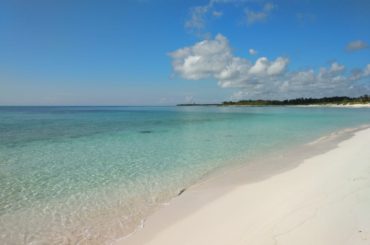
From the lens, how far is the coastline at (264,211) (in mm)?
4105

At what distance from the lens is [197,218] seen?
518 centimetres

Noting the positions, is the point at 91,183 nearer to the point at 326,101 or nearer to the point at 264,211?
the point at 264,211

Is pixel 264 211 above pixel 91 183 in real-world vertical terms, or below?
above

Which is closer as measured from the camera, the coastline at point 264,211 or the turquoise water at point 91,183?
the coastline at point 264,211

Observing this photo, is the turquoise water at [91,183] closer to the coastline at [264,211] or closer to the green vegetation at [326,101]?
the coastline at [264,211]

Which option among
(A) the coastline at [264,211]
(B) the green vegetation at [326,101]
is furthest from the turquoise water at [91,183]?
(B) the green vegetation at [326,101]

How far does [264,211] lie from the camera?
5129 mm

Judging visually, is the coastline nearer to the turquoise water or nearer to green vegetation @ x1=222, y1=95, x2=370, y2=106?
the turquoise water

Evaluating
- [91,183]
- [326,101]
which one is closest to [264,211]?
[91,183]

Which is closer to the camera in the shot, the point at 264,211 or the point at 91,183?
the point at 264,211

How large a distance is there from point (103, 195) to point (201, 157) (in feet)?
18.1

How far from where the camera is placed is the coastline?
162 inches

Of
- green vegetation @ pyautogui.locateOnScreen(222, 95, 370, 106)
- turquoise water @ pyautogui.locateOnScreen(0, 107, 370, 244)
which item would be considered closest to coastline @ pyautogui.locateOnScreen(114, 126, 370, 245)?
turquoise water @ pyautogui.locateOnScreen(0, 107, 370, 244)

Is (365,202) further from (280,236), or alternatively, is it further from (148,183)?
(148,183)
